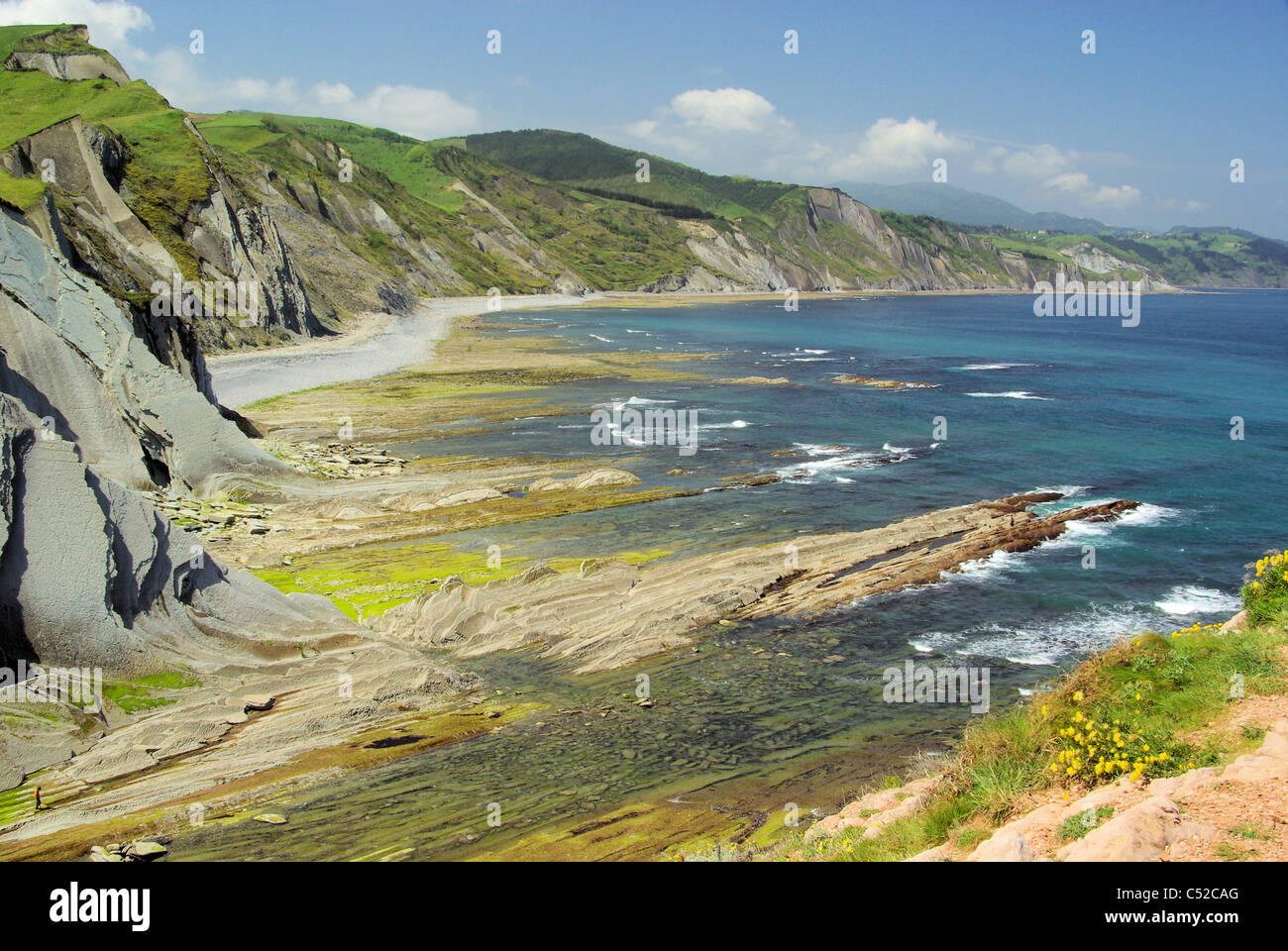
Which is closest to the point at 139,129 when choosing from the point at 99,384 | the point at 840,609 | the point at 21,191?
the point at 21,191

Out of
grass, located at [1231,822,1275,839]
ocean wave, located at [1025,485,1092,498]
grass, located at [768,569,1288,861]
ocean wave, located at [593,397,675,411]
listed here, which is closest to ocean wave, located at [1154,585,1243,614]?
ocean wave, located at [1025,485,1092,498]

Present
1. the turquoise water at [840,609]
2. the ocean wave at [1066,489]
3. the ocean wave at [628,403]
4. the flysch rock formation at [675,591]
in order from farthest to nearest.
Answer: the ocean wave at [628,403], the ocean wave at [1066,489], the flysch rock formation at [675,591], the turquoise water at [840,609]

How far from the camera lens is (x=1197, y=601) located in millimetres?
27875

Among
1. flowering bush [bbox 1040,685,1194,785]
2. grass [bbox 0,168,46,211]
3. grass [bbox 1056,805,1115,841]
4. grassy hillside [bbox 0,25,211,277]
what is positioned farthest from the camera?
grassy hillside [bbox 0,25,211,277]

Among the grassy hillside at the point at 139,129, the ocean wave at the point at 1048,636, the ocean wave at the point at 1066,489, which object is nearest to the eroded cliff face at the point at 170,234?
the grassy hillside at the point at 139,129

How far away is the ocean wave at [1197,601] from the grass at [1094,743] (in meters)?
13.6

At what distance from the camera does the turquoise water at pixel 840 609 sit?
53.1ft

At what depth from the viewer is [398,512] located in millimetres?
34094

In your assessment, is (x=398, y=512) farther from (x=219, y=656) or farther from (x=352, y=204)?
(x=352, y=204)

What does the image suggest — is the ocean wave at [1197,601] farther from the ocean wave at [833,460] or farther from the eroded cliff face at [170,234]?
the eroded cliff face at [170,234]

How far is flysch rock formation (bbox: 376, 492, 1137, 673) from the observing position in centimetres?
2355

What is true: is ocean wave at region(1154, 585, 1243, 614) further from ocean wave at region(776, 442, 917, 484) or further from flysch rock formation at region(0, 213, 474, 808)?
flysch rock formation at region(0, 213, 474, 808)

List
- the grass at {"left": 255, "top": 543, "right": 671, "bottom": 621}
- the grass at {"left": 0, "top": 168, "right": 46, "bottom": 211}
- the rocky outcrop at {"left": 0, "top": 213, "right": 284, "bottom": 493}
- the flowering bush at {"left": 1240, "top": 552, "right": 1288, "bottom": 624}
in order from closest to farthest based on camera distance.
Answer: the flowering bush at {"left": 1240, "top": 552, "right": 1288, "bottom": 624} → the rocky outcrop at {"left": 0, "top": 213, "right": 284, "bottom": 493} → the grass at {"left": 255, "top": 543, "right": 671, "bottom": 621} → the grass at {"left": 0, "top": 168, "right": 46, "bottom": 211}

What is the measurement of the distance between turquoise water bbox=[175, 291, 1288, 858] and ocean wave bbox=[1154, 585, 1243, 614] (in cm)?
13
